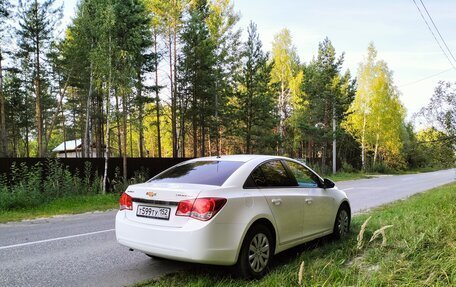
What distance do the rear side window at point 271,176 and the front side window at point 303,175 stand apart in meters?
0.22

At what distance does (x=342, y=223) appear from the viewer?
676 cm

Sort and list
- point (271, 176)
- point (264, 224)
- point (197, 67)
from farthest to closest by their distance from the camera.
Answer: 1. point (197, 67)
2. point (271, 176)
3. point (264, 224)

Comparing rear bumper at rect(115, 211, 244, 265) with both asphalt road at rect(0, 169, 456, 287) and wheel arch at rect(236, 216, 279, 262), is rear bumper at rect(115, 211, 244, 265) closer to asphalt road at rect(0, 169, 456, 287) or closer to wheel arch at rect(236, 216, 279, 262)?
wheel arch at rect(236, 216, 279, 262)

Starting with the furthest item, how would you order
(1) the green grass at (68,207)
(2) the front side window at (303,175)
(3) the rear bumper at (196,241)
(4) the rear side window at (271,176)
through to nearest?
1. (1) the green grass at (68,207)
2. (2) the front side window at (303,175)
3. (4) the rear side window at (271,176)
4. (3) the rear bumper at (196,241)

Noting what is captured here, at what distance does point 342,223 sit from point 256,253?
274 cm

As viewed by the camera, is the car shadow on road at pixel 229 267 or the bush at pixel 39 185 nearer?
the car shadow on road at pixel 229 267

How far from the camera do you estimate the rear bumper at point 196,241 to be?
163 inches

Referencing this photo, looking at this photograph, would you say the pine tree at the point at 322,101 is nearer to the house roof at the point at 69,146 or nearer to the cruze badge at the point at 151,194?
the house roof at the point at 69,146

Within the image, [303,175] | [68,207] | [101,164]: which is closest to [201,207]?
[303,175]

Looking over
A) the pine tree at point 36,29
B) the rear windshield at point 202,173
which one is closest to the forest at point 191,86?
the pine tree at point 36,29

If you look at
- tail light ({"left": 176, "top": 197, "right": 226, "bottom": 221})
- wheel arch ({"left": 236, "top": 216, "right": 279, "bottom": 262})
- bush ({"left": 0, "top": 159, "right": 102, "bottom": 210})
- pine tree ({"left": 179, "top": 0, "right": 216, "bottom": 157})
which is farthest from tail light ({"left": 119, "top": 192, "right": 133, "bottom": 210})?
pine tree ({"left": 179, "top": 0, "right": 216, "bottom": 157})

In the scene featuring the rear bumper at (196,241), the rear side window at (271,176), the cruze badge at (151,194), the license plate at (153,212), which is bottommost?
the rear bumper at (196,241)

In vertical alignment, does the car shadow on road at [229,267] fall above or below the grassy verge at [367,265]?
below

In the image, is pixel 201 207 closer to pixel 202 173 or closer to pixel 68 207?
pixel 202 173
